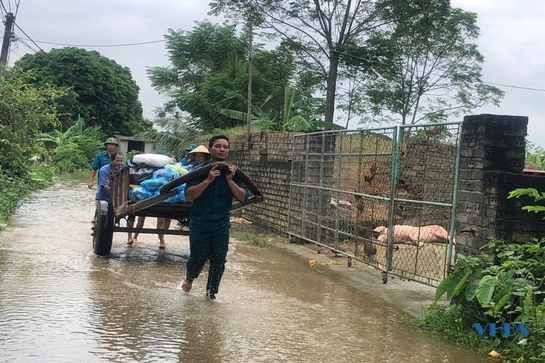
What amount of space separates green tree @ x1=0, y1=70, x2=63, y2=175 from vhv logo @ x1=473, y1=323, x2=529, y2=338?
35.5 ft

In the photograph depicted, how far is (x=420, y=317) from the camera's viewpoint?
598 centimetres

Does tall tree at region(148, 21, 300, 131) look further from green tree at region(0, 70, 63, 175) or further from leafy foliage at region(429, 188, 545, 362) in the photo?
leafy foliage at region(429, 188, 545, 362)

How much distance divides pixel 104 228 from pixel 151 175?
38.6 inches

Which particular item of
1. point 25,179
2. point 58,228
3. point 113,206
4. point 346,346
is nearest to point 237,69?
point 25,179

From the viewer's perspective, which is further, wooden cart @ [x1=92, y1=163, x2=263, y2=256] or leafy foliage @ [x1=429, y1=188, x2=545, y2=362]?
wooden cart @ [x1=92, y1=163, x2=263, y2=256]

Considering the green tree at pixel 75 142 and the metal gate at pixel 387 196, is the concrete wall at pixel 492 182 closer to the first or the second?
the metal gate at pixel 387 196

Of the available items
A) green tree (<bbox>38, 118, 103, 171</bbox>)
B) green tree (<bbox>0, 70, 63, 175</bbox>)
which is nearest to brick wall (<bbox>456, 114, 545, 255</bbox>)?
green tree (<bbox>0, 70, 63, 175</bbox>)

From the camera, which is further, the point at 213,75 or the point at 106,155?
the point at 213,75

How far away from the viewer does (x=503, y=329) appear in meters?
5.06

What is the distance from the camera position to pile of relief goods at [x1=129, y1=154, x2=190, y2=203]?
7.91m

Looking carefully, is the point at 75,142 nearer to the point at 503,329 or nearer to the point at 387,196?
the point at 387,196

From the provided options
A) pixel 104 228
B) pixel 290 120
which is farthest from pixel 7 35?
pixel 104 228

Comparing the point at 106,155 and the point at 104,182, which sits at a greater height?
the point at 106,155

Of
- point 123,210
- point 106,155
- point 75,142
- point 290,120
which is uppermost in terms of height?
point 290,120
